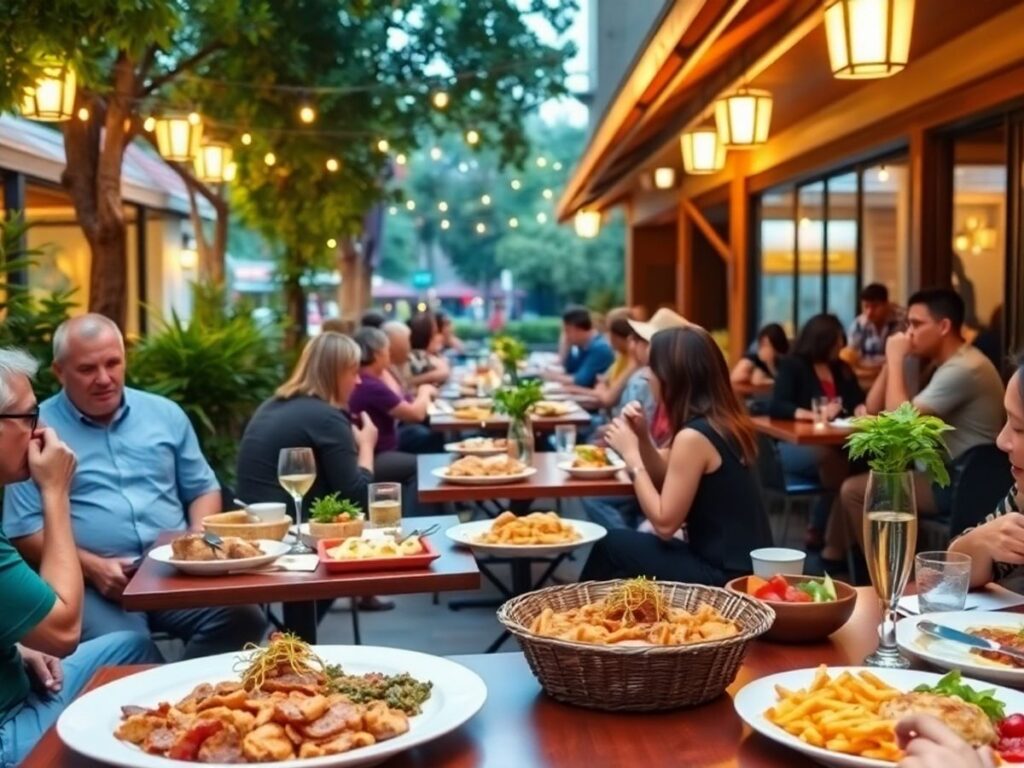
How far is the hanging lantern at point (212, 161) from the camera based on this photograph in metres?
10.3

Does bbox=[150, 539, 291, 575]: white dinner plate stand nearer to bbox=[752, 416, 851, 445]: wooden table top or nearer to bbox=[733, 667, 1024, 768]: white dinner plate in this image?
bbox=[733, 667, 1024, 768]: white dinner plate

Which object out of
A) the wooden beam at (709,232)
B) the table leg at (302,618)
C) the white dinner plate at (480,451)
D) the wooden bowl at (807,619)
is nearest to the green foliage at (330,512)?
the table leg at (302,618)

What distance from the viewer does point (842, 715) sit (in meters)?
1.82

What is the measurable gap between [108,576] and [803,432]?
3.74 metres

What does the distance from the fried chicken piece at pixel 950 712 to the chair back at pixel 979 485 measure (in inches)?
109

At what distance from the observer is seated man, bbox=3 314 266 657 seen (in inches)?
156

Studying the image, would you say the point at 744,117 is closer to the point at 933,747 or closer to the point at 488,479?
the point at 488,479

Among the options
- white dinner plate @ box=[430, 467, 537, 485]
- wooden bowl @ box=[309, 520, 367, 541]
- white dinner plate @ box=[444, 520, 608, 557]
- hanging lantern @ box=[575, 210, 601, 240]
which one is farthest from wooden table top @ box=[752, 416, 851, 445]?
hanging lantern @ box=[575, 210, 601, 240]

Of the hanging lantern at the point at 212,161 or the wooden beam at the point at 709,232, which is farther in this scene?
the wooden beam at the point at 709,232

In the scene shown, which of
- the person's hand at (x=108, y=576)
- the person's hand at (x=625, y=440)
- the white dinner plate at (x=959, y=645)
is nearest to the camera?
the white dinner plate at (x=959, y=645)

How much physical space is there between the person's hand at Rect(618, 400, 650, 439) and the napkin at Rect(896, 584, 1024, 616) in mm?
1428

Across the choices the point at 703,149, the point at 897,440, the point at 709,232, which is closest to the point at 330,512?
the point at 897,440

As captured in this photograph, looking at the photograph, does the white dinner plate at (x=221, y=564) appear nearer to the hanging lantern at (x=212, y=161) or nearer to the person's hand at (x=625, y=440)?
the person's hand at (x=625, y=440)

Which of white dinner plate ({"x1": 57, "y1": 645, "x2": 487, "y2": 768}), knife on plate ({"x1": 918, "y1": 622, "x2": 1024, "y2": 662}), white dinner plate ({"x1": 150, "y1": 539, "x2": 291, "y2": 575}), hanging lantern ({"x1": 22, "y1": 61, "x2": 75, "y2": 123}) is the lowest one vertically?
white dinner plate ({"x1": 150, "y1": 539, "x2": 291, "y2": 575})
